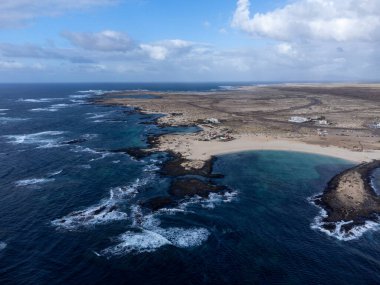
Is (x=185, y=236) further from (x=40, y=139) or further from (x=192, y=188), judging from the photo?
(x=40, y=139)

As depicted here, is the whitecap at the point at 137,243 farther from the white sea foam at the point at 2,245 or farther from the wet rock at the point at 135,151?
the wet rock at the point at 135,151

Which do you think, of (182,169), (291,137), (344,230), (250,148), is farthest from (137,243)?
(291,137)

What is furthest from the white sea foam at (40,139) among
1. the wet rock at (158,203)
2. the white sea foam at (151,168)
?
the wet rock at (158,203)

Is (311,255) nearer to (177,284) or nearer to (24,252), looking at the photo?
(177,284)

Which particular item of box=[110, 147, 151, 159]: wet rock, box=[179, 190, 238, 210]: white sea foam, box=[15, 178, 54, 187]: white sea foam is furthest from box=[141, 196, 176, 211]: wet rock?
box=[110, 147, 151, 159]: wet rock

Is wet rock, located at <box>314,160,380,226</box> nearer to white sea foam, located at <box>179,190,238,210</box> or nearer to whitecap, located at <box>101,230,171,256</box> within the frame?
white sea foam, located at <box>179,190,238,210</box>

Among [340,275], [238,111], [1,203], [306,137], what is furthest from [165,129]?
[340,275]
